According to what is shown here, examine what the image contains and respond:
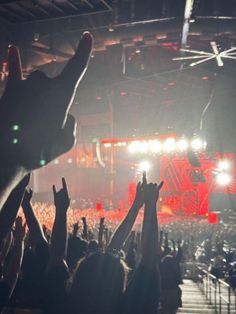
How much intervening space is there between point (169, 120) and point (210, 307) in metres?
17.2

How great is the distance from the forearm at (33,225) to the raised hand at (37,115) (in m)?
2.57

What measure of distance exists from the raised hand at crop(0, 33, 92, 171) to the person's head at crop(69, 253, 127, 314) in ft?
3.92

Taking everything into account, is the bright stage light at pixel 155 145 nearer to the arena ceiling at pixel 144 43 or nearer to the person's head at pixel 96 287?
the arena ceiling at pixel 144 43

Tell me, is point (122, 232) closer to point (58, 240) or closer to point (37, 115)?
point (58, 240)

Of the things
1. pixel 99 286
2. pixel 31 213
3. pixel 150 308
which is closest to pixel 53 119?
pixel 99 286

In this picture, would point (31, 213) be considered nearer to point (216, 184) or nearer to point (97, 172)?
point (216, 184)

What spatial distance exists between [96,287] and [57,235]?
686 mm

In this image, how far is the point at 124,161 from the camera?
32.2 metres

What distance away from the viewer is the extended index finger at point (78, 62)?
64.2 inches

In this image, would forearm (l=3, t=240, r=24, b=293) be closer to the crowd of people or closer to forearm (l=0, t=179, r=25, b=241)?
the crowd of people

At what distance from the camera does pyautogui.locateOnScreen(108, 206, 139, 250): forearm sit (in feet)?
12.4

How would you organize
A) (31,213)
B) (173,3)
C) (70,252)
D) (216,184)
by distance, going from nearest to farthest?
(31,213) < (70,252) < (173,3) < (216,184)

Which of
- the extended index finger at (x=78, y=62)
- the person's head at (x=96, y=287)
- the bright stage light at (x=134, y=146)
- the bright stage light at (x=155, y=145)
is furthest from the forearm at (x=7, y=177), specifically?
the bright stage light at (x=134, y=146)

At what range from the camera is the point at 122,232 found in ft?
12.7
